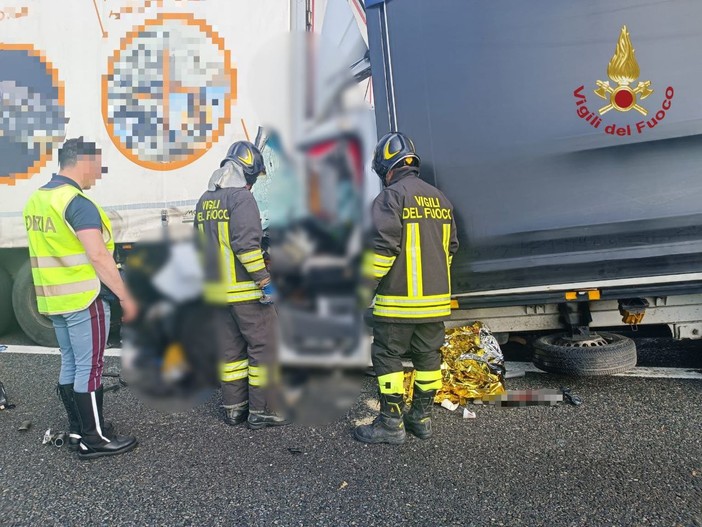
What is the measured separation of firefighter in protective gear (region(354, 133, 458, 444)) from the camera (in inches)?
99.6

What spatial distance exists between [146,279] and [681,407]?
3.46 metres

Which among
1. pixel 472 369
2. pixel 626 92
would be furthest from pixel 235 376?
pixel 626 92

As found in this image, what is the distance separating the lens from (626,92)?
288 cm

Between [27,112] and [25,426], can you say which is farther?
[27,112]

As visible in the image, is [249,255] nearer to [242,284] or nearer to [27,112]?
[242,284]

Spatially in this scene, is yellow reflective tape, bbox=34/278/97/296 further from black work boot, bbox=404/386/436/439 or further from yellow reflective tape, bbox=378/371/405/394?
black work boot, bbox=404/386/436/439

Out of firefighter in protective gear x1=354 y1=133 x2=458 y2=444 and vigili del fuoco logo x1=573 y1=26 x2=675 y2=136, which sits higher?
vigili del fuoco logo x1=573 y1=26 x2=675 y2=136

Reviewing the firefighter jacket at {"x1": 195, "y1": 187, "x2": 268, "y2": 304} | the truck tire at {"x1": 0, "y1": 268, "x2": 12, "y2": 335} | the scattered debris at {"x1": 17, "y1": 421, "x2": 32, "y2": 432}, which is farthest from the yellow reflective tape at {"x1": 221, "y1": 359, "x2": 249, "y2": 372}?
the truck tire at {"x1": 0, "y1": 268, "x2": 12, "y2": 335}

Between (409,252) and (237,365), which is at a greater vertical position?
(409,252)

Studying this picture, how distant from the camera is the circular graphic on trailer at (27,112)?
4.48 metres

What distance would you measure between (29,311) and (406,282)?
434 cm

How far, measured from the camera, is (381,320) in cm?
273

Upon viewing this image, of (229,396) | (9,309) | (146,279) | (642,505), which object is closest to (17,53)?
(9,309)

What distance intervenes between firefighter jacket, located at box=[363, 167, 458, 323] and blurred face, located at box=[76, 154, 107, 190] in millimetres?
1284
